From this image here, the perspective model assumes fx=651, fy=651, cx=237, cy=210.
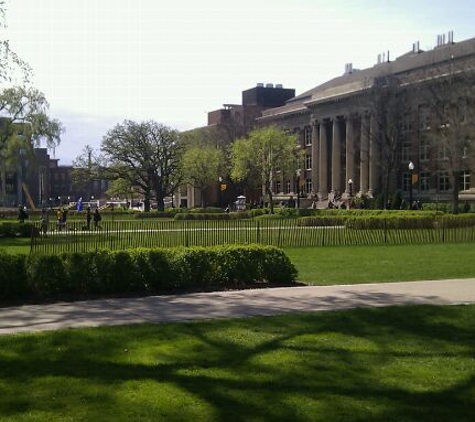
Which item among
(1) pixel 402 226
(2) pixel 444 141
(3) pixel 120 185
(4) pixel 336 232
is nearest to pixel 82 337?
(4) pixel 336 232

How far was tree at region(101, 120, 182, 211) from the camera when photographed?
8162 cm

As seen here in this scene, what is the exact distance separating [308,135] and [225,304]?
92390 mm

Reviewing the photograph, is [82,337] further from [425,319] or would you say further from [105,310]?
[425,319]

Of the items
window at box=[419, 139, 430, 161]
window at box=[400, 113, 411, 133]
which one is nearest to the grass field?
window at box=[400, 113, 411, 133]

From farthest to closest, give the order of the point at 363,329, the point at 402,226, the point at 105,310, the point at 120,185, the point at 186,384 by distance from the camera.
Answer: the point at 120,185
the point at 402,226
the point at 105,310
the point at 363,329
the point at 186,384

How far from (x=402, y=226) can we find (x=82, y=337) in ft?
100

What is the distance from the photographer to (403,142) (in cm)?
7600

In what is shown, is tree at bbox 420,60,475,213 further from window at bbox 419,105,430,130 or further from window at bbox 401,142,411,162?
window at bbox 401,142,411,162

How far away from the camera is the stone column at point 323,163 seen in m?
94.2

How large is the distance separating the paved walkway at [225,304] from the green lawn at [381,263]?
2152 mm

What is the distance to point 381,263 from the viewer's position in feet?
67.5

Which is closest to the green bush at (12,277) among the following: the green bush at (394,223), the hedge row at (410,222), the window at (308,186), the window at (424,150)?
the hedge row at (410,222)

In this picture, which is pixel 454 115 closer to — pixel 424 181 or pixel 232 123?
pixel 424 181

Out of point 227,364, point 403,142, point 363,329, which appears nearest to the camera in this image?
point 227,364
